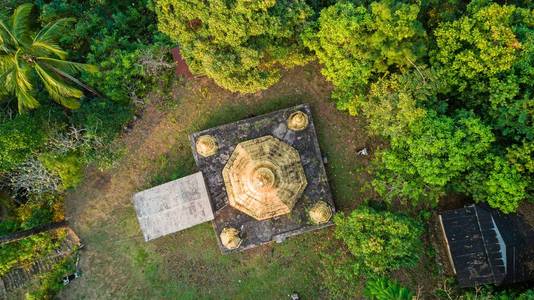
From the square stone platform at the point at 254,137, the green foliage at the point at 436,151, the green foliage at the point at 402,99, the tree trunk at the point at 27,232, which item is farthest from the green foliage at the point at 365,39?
the tree trunk at the point at 27,232

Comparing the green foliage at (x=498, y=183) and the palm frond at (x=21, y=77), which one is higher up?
the palm frond at (x=21, y=77)

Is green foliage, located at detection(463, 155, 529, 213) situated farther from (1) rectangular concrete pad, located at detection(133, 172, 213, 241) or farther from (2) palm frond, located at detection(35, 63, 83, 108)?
(2) palm frond, located at detection(35, 63, 83, 108)

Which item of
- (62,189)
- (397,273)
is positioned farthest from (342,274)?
(62,189)

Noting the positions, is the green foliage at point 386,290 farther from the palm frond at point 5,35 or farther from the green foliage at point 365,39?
the palm frond at point 5,35

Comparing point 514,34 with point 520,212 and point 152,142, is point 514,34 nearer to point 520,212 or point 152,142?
point 520,212

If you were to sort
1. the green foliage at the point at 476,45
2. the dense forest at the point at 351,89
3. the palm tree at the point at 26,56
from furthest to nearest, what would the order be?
the dense forest at the point at 351,89
the green foliage at the point at 476,45
the palm tree at the point at 26,56

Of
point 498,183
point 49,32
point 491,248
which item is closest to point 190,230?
point 49,32
